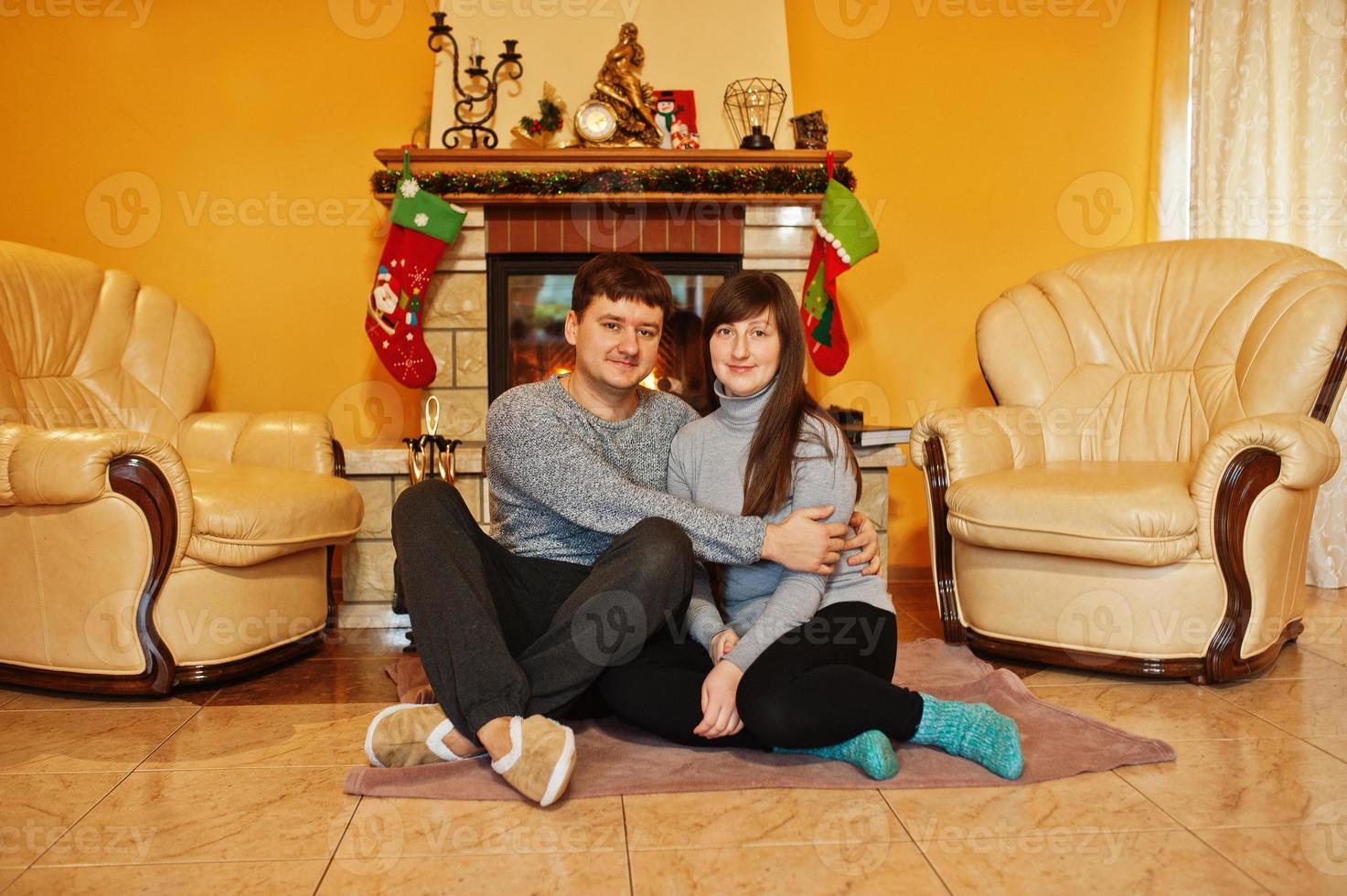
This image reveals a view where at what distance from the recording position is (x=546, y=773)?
5.16 ft

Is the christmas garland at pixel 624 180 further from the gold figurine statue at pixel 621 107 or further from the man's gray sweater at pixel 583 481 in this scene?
the man's gray sweater at pixel 583 481

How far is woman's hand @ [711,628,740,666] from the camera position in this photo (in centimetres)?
179

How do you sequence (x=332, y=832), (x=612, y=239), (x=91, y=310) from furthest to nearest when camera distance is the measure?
(x=612, y=239)
(x=91, y=310)
(x=332, y=832)

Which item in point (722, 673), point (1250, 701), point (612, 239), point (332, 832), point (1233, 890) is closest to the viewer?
point (1233, 890)

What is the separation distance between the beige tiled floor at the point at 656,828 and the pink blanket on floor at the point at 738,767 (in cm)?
3

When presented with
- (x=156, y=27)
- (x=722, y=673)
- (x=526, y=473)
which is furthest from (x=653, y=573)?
(x=156, y=27)

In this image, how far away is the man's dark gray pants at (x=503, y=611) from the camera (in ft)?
5.45

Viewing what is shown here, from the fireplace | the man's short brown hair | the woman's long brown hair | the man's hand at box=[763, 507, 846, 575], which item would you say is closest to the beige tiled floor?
the man's hand at box=[763, 507, 846, 575]

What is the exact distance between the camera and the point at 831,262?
132 inches

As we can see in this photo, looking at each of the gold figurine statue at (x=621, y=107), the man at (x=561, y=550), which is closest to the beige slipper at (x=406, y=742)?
the man at (x=561, y=550)

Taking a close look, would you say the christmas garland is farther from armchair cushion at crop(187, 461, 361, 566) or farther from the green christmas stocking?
armchair cushion at crop(187, 461, 361, 566)

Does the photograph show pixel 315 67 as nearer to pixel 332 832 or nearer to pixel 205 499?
pixel 205 499

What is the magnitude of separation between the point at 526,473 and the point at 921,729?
0.82 m

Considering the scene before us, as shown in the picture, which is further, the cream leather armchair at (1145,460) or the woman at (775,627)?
the cream leather armchair at (1145,460)
